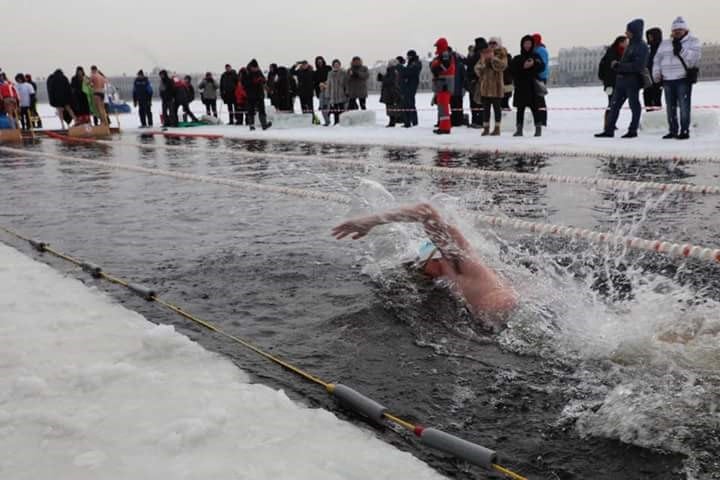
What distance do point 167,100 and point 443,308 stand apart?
21350mm

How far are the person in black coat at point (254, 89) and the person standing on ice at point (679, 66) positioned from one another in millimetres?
11228

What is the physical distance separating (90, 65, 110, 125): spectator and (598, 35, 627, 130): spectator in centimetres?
1617

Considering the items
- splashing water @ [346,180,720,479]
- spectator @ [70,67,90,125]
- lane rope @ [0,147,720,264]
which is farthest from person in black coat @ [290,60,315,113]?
splashing water @ [346,180,720,479]

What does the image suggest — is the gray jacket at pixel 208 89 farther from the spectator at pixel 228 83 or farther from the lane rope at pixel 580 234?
the lane rope at pixel 580 234

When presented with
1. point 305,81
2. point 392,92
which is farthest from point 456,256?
point 305,81

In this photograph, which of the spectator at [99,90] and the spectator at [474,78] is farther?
the spectator at [99,90]

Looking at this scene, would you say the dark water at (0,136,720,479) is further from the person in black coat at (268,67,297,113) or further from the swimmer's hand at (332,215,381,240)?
Result: the person in black coat at (268,67,297,113)

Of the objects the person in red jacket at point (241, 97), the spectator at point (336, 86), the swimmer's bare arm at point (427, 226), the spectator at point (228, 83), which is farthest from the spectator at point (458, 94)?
the swimmer's bare arm at point (427, 226)

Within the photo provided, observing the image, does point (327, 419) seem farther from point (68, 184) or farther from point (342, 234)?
point (68, 184)

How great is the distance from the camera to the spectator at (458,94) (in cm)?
1652

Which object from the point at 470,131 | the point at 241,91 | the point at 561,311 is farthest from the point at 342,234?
the point at 241,91

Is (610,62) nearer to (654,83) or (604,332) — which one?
(654,83)

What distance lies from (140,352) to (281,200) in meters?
4.64

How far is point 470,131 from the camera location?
1577 cm
